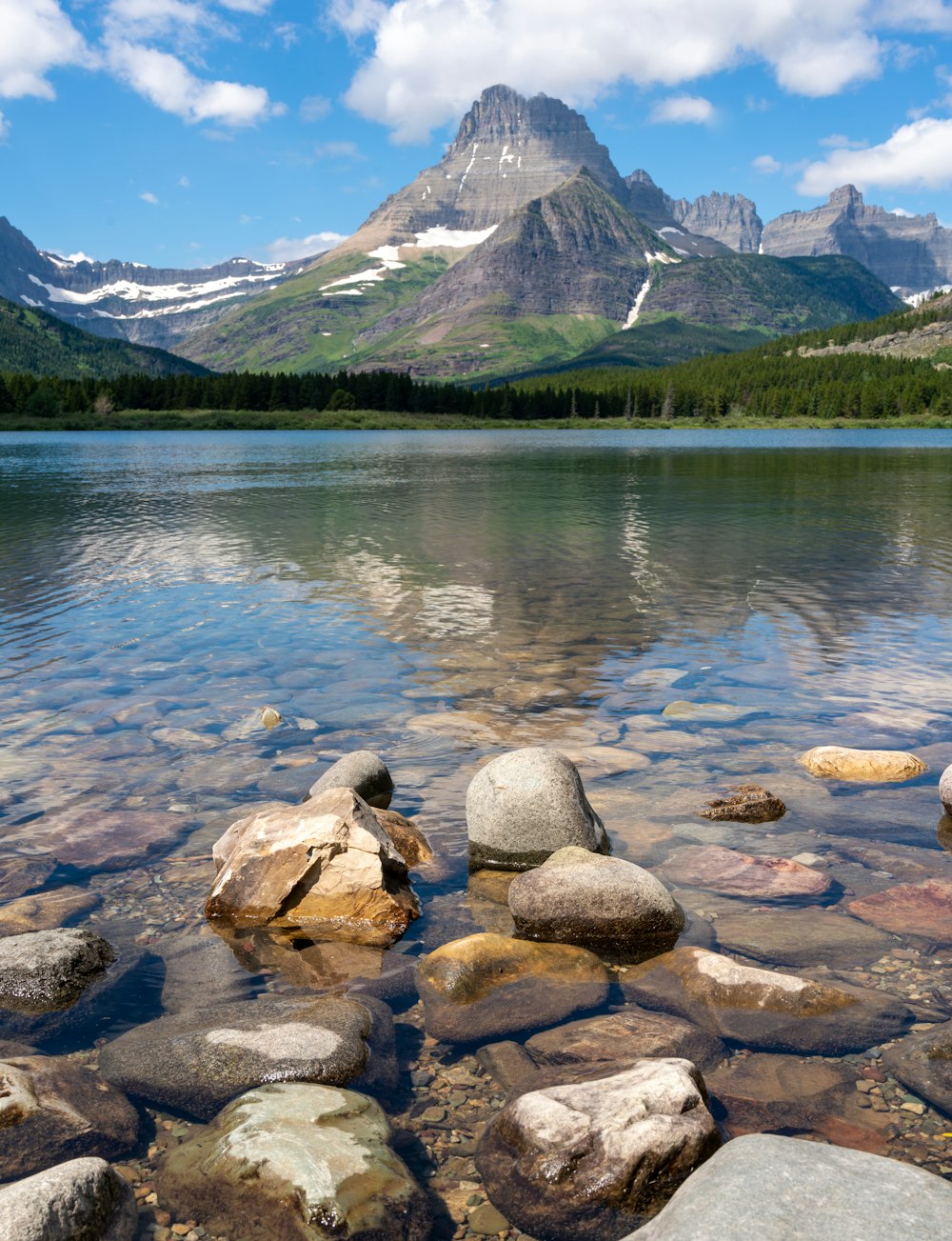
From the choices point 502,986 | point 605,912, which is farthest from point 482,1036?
point 605,912

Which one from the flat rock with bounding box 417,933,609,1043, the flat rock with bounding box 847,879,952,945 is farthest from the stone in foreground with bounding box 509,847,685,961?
the flat rock with bounding box 847,879,952,945

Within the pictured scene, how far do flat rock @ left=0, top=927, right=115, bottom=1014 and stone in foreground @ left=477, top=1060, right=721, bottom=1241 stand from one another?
4645 millimetres

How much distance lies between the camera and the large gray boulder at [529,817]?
1245 cm

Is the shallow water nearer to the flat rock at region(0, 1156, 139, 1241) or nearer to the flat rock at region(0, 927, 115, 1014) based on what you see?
the flat rock at region(0, 927, 115, 1014)

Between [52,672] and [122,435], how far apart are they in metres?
192

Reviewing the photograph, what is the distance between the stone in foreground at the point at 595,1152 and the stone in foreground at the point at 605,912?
3118mm

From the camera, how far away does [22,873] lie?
39.7 feet

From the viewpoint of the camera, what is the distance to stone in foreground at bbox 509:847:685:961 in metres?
10.5

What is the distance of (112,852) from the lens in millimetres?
12820

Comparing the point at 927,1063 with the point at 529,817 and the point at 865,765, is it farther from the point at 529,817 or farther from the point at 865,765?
the point at 865,765

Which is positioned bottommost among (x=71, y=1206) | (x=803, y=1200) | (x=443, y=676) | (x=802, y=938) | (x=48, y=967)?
(x=802, y=938)

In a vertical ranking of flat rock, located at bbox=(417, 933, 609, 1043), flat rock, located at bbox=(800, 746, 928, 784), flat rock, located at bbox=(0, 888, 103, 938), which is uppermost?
flat rock, located at bbox=(800, 746, 928, 784)

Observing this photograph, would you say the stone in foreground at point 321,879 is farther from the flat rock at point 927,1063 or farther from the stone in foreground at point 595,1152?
the flat rock at point 927,1063

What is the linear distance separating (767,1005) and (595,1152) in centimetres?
295
